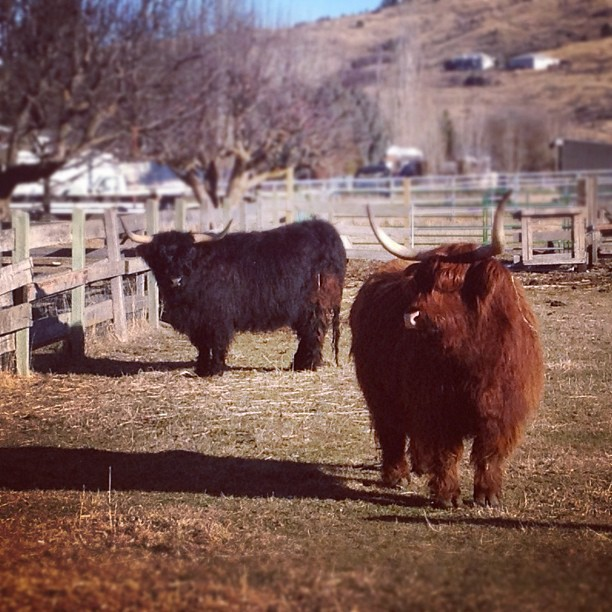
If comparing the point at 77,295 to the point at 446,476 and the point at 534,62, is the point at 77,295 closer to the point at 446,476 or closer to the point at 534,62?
the point at 446,476

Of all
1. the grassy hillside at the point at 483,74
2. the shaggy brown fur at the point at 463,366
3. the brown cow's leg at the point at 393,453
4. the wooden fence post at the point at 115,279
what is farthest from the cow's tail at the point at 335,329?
the grassy hillside at the point at 483,74

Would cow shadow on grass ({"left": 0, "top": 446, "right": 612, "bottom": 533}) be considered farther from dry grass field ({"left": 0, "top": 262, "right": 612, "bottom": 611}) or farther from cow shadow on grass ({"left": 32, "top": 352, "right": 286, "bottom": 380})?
cow shadow on grass ({"left": 32, "top": 352, "right": 286, "bottom": 380})

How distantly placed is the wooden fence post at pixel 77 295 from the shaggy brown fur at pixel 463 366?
6.26 meters

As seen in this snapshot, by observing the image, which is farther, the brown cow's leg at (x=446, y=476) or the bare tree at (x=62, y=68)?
the bare tree at (x=62, y=68)

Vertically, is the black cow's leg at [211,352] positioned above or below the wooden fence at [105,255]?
below

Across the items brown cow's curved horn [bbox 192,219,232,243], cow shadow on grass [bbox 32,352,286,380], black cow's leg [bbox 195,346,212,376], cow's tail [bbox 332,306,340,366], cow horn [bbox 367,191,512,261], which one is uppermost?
cow horn [bbox 367,191,512,261]

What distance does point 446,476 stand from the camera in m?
6.46

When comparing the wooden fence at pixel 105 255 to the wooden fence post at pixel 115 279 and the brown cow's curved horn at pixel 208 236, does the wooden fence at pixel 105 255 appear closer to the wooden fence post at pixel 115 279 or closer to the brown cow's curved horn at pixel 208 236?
the wooden fence post at pixel 115 279

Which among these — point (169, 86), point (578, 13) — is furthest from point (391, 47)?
point (169, 86)

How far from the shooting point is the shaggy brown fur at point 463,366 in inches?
248

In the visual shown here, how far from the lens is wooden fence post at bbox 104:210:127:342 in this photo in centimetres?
1314

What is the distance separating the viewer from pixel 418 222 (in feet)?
62.4

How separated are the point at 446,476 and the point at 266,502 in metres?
1.13

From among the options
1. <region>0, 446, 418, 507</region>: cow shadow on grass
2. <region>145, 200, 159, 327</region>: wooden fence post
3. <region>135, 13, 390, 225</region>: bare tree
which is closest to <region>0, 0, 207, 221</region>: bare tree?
<region>135, 13, 390, 225</region>: bare tree
